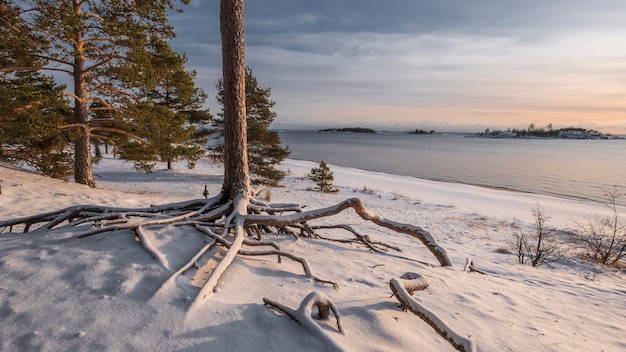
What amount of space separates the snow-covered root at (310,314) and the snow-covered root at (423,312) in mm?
705

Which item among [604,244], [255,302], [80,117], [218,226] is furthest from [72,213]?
[604,244]

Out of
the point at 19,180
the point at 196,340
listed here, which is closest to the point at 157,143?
the point at 19,180

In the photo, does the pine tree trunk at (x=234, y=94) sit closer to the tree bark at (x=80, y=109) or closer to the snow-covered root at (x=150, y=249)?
the snow-covered root at (x=150, y=249)

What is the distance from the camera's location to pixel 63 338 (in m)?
1.97

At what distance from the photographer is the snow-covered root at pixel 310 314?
209 centimetres

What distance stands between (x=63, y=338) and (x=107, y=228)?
170 cm

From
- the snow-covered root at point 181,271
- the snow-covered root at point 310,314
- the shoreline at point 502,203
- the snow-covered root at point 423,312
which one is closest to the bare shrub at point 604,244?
the shoreline at point 502,203

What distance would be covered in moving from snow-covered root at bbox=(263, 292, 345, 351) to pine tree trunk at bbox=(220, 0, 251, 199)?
8.66 feet

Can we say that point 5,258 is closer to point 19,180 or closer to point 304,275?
point 304,275

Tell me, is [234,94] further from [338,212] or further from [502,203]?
[502,203]

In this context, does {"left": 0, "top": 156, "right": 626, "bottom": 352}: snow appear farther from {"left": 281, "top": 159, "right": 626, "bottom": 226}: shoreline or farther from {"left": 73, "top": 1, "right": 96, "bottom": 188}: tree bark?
{"left": 281, "top": 159, "right": 626, "bottom": 226}: shoreline

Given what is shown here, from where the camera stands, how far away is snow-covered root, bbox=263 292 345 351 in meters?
2.09

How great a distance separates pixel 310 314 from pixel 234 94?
3.51 metres

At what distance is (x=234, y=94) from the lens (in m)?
4.66
